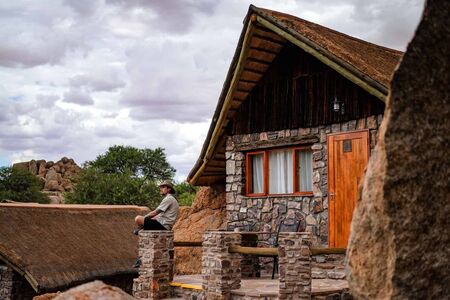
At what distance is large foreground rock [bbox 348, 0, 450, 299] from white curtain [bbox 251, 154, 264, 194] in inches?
412

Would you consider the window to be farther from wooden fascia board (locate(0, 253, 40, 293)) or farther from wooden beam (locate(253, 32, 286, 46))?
wooden fascia board (locate(0, 253, 40, 293))

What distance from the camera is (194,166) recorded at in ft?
54.2

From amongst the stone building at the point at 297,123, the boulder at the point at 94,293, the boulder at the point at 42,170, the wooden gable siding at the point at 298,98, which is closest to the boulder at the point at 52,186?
the boulder at the point at 42,170

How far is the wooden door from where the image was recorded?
1254 cm

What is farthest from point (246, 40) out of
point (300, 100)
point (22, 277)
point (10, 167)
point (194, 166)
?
point (10, 167)

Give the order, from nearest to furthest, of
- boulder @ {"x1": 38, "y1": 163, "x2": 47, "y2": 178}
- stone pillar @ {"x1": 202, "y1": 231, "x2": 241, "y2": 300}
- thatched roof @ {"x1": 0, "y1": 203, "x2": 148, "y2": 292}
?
stone pillar @ {"x1": 202, "y1": 231, "x2": 241, "y2": 300} → thatched roof @ {"x1": 0, "y1": 203, "x2": 148, "y2": 292} → boulder @ {"x1": 38, "y1": 163, "x2": 47, "y2": 178}

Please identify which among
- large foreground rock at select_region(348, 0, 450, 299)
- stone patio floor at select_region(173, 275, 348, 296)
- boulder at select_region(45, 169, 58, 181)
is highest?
boulder at select_region(45, 169, 58, 181)

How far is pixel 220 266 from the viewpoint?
10.8 meters

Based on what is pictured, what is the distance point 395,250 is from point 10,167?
134ft

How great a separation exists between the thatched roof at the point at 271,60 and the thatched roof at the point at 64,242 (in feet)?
15.7

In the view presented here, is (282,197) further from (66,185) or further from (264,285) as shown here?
(66,185)

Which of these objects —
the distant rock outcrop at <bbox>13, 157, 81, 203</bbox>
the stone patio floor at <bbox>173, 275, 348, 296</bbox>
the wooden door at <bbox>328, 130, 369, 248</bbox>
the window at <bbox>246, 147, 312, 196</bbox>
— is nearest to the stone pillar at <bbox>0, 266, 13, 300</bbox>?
the stone patio floor at <bbox>173, 275, 348, 296</bbox>

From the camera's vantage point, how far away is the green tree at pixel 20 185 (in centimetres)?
4006

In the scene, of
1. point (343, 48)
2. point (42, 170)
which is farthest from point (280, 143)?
point (42, 170)
